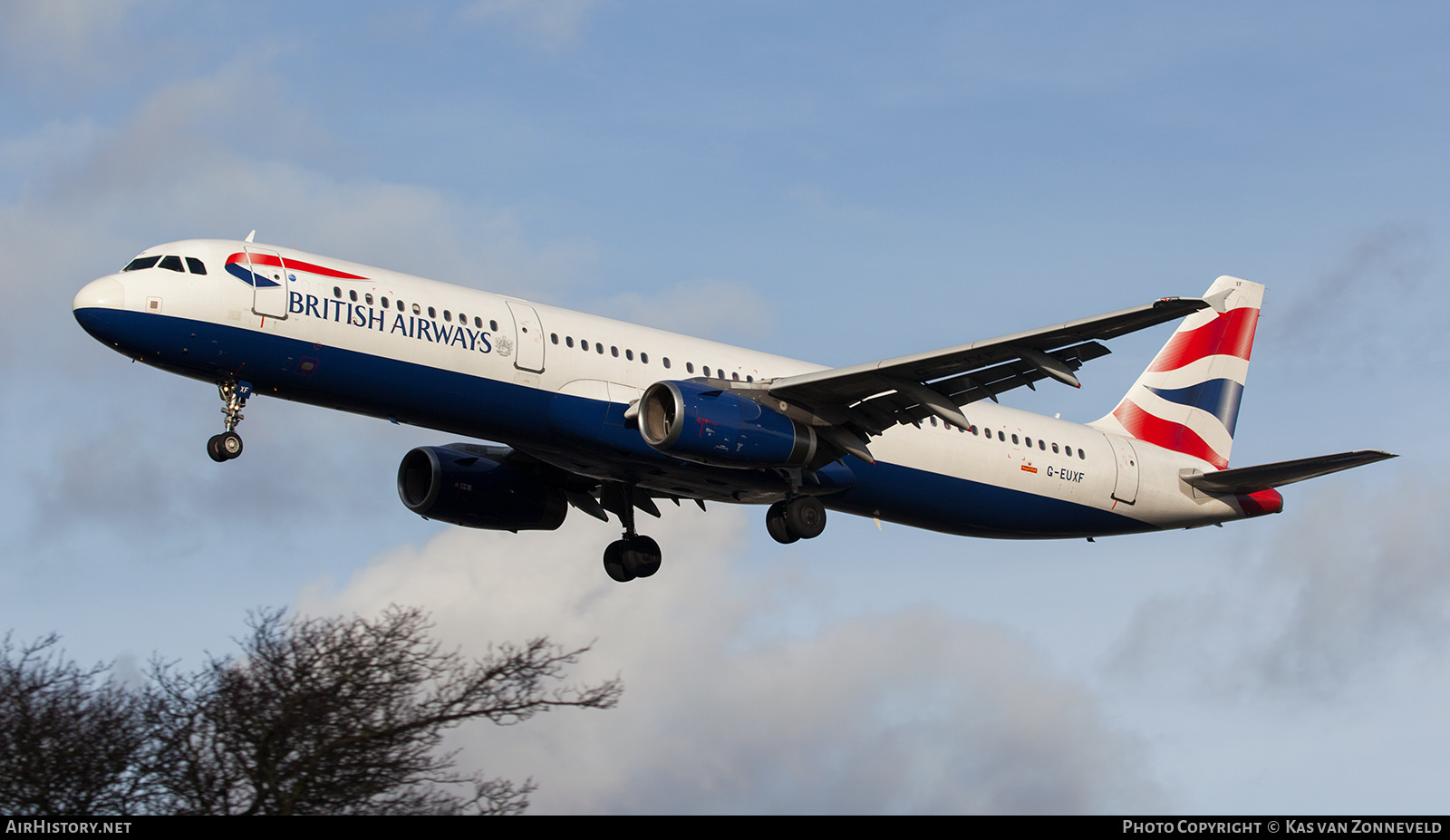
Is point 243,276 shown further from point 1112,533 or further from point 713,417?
point 1112,533

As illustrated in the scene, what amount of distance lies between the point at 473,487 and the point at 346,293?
8.57m

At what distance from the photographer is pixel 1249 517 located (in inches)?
1618

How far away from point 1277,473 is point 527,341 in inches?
743

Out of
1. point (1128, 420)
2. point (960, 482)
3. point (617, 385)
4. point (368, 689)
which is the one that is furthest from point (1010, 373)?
point (368, 689)

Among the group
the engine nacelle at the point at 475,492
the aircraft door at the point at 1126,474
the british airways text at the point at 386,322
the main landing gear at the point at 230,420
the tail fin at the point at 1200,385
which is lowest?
the main landing gear at the point at 230,420

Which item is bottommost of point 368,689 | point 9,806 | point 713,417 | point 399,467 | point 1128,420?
point 9,806

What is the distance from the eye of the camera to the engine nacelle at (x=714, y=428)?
31438 mm

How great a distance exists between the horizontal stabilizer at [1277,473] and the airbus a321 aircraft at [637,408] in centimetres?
7

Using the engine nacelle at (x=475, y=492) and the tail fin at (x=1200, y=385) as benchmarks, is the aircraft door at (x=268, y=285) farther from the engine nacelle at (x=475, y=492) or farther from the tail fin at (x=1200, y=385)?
the tail fin at (x=1200, y=385)

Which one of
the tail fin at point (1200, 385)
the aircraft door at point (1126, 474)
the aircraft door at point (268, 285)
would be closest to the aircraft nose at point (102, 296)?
the aircraft door at point (268, 285)

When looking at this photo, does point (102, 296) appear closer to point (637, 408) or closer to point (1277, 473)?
point (637, 408)

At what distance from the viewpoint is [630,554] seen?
129 ft

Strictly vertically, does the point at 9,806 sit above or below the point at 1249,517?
below

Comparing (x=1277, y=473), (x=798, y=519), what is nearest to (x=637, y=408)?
(x=798, y=519)
